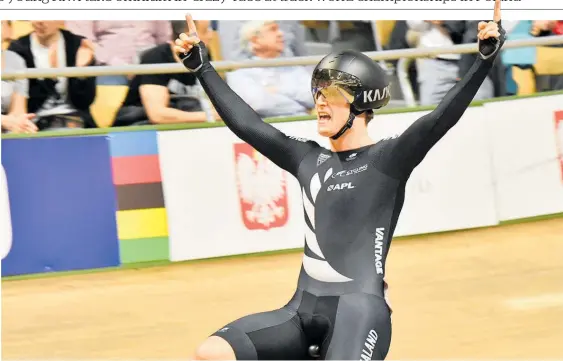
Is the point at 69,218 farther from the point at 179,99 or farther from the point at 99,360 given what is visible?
the point at 99,360

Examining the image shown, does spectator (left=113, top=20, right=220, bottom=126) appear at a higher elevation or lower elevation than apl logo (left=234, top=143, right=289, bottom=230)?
higher

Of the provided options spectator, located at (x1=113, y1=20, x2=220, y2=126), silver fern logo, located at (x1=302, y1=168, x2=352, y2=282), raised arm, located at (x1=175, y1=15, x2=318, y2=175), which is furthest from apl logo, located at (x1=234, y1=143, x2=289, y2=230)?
silver fern logo, located at (x1=302, y1=168, x2=352, y2=282)

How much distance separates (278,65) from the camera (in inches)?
315

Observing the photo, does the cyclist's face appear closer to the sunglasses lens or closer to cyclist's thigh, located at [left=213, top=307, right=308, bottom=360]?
the sunglasses lens

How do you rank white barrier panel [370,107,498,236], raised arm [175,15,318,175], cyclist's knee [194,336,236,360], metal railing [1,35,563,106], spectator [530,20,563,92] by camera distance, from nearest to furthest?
cyclist's knee [194,336,236,360] < raised arm [175,15,318,175] < metal railing [1,35,563,106] < white barrier panel [370,107,498,236] < spectator [530,20,563,92]

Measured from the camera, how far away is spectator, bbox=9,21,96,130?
7.70m

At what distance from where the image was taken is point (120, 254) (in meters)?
7.75

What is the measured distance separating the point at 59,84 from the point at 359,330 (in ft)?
15.7

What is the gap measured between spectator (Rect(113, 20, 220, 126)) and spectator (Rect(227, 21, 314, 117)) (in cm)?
37

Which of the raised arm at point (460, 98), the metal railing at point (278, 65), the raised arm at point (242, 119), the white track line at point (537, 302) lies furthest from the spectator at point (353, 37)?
the raised arm at point (460, 98)

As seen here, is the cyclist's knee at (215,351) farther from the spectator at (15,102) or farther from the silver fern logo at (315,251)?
the spectator at (15,102)

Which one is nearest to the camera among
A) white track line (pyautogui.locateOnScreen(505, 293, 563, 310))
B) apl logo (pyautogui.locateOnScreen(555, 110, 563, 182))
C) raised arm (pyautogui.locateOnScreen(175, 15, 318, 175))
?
raised arm (pyautogui.locateOnScreen(175, 15, 318, 175))

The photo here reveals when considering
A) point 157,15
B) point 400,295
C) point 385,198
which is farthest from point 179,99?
point 385,198

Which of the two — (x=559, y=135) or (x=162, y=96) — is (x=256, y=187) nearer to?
(x=162, y=96)
